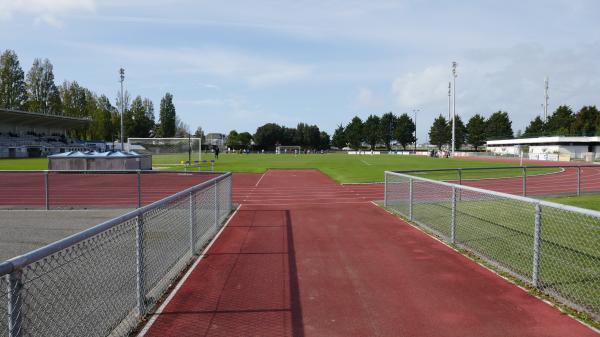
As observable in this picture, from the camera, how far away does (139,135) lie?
119 m

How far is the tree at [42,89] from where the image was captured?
92875mm

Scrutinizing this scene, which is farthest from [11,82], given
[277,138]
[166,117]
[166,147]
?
[277,138]

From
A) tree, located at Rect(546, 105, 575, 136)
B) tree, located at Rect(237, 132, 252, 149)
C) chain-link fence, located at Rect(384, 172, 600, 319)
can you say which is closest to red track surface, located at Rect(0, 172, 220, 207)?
chain-link fence, located at Rect(384, 172, 600, 319)

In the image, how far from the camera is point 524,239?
8336 millimetres

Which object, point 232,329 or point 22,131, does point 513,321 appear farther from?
point 22,131

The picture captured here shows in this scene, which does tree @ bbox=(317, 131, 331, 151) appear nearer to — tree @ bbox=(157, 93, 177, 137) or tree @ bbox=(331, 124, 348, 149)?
tree @ bbox=(331, 124, 348, 149)

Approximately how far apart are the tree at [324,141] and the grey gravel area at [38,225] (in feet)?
524

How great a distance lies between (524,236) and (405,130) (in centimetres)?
13761

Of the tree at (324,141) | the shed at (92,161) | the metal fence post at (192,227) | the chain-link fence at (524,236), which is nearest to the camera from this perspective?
the chain-link fence at (524,236)

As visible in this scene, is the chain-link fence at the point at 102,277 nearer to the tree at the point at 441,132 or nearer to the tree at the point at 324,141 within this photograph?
the tree at the point at 441,132

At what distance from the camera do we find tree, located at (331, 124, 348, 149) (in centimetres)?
17157

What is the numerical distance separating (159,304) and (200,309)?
0.57 m

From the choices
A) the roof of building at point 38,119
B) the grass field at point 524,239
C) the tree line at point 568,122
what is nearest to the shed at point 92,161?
the grass field at point 524,239

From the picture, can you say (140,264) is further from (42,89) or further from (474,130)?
(474,130)
